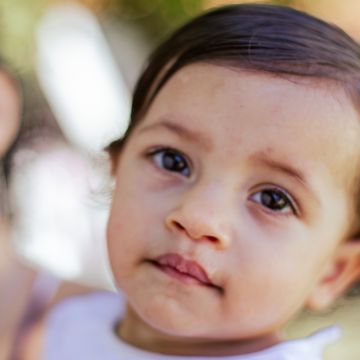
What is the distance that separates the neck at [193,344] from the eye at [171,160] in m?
0.23

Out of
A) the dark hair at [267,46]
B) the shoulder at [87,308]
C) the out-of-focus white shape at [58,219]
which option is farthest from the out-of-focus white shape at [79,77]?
the dark hair at [267,46]

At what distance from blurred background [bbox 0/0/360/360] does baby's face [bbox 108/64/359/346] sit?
1.36 ft

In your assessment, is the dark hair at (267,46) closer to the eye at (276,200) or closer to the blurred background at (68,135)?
the eye at (276,200)

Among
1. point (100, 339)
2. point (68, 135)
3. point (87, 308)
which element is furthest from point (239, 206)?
point (68, 135)

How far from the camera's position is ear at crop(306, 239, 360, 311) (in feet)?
3.39

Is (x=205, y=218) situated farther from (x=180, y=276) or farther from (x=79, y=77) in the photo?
(x=79, y=77)

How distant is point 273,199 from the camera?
97cm

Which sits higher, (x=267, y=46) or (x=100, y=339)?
(x=267, y=46)

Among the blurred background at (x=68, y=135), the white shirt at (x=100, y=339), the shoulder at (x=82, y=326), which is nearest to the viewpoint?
the white shirt at (x=100, y=339)

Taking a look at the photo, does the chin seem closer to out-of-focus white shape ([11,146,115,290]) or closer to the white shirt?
the white shirt

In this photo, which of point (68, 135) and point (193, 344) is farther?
point (68, 135)

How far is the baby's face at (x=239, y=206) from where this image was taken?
0.93 metres

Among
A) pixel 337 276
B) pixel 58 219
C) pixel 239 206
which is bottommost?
pixel 58 219

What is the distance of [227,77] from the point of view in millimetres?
969
